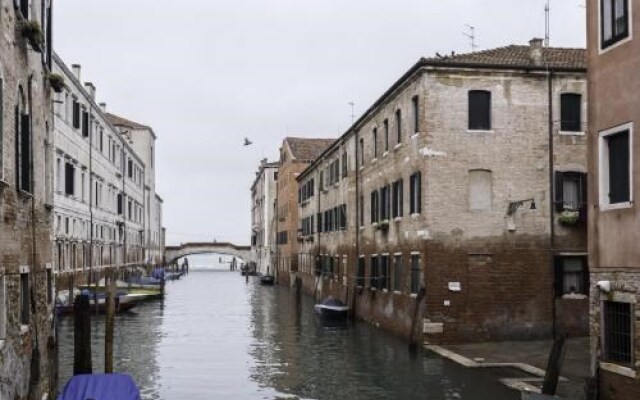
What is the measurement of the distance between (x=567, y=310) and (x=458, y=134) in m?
6.00

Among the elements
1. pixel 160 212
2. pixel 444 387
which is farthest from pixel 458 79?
pixel 160 212

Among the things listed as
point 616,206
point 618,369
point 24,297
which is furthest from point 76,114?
point 618,369

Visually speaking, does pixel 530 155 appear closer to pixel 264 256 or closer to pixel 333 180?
pixel 333 180

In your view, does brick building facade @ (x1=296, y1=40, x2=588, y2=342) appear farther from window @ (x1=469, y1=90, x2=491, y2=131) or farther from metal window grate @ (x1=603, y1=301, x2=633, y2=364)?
metal window grate @ (x1=603, y1=301, x2=633, y2=364)

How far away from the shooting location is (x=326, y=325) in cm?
3128

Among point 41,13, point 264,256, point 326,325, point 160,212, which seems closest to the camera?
point 41,13

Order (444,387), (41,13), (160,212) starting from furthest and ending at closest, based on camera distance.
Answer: (160,212), (444,387), (41,13)

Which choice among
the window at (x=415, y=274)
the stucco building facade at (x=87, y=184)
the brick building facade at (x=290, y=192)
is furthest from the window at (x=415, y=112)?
the brick building facade at (x=290, y=192)

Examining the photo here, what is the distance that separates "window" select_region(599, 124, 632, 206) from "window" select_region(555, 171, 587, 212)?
9583mm

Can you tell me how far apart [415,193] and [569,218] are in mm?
4487

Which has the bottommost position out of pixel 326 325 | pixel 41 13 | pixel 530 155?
pixel 326 325

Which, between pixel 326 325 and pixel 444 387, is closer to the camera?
pixel 444 387

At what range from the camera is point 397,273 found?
2594cm

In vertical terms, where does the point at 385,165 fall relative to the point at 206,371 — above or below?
above
